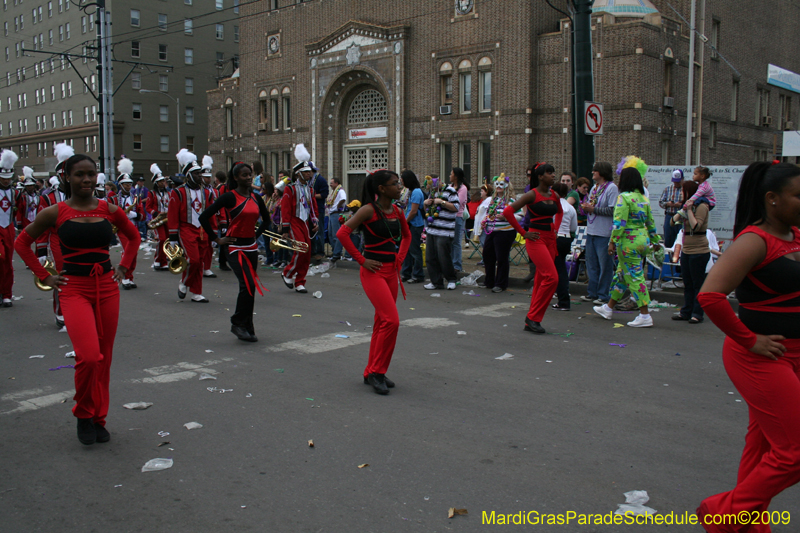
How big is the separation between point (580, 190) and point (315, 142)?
25.8 metres

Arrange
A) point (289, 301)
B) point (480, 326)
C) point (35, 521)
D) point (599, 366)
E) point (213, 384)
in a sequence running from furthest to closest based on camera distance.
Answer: point (289, 301) < point (480, 326) < point (599, 366) < point (213, 384) < point (35, 521)

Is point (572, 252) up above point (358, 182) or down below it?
below

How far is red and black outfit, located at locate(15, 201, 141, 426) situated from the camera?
14.8ft

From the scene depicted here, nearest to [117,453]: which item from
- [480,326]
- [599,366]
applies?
[599,366]

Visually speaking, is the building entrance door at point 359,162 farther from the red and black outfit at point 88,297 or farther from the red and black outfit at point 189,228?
the red and black outfit at point 88,297

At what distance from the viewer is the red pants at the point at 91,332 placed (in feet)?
14.7

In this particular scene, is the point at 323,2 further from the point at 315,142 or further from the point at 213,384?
the point at 213,384

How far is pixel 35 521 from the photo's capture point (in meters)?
3.56

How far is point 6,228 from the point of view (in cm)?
1025

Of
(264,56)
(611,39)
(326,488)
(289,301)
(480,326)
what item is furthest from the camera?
(264,56)

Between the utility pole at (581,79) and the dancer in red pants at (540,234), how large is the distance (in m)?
4.09

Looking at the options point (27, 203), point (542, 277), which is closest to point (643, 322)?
point (542, 277)

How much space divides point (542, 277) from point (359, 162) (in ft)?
93.8

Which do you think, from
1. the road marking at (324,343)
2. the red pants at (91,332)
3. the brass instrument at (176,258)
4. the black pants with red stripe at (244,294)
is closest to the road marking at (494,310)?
the road marking at (324,343)
